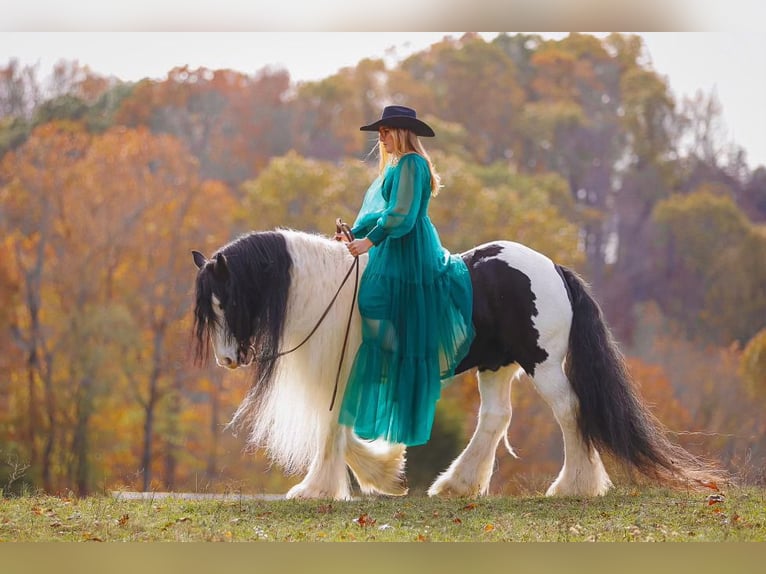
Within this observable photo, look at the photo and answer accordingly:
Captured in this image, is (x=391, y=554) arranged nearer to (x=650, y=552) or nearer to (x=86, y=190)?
(x=650, y=552)

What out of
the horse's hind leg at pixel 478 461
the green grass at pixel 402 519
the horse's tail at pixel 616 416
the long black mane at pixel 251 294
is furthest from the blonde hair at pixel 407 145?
the green grass at pixel 402 519

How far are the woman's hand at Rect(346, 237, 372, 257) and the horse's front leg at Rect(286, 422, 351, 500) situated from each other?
1155 millimetres

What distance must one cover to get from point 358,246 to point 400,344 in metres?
0.75

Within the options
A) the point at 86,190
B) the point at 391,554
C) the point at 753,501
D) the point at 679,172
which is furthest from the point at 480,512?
the point at 679,172

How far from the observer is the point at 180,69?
2805 cm

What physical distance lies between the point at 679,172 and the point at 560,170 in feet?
12.2

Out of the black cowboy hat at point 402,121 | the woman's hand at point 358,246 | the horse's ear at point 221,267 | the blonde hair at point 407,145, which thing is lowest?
the horse's ear at point 221,267

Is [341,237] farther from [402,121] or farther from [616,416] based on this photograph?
[616,416]

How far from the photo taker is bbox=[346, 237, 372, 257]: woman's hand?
6.29 m

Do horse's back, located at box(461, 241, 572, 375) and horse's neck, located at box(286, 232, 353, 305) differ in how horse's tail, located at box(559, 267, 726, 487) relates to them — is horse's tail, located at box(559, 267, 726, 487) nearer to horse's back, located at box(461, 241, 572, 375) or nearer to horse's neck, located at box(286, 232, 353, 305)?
horse's back, located at box(461, 241, 572, 375)

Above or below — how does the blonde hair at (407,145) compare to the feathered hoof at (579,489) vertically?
above

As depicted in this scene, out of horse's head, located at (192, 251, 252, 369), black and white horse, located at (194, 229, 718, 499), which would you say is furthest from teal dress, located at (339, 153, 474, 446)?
horse's head, located at (192, 251, 252, 369)

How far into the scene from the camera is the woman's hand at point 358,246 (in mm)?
6289

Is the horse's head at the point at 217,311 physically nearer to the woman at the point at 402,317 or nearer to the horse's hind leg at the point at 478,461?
the woman at the point at 402,317
